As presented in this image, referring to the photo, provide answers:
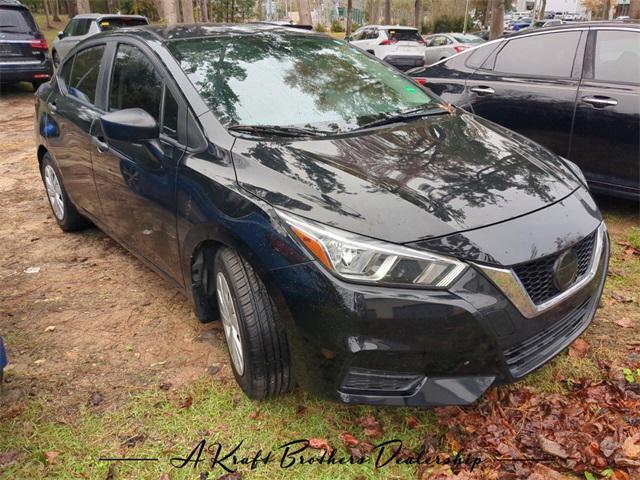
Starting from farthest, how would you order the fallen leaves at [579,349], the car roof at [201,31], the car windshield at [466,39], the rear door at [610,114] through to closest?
Result: the car windshield at [466,39]
the rear door at [610,114]
the car roof at [201,31]
the fallen leaves at [579,349]

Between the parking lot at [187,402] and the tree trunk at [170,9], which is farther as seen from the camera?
the tree trunk at [170,9]

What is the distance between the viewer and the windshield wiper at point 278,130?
2568mm

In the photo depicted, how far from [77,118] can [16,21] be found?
9343mm

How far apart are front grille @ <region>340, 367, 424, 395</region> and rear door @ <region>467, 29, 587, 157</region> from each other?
3.20m

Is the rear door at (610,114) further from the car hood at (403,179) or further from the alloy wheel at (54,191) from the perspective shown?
the alloy wheel at (54,191)

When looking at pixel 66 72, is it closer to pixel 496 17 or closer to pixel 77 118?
pixel 77 118

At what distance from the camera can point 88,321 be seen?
130 inches

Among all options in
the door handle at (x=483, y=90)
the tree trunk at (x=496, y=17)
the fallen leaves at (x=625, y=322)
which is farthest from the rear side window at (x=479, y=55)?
the tree trunk at (x=496, y=17)

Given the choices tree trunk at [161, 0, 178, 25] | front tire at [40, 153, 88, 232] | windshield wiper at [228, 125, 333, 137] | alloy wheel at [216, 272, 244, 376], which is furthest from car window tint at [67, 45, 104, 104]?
tree trunk at [161, 0, 178, 25]

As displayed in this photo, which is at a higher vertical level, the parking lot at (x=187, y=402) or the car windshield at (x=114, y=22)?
the car windshield at (x=114, y=22)

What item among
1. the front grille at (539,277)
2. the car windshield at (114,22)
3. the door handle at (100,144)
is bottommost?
the front grille at (539,277)

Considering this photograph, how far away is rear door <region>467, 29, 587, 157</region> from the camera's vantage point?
4500mm

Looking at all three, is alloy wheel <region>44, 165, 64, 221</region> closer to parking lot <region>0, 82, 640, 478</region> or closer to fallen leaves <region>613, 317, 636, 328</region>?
parking lot <region>0, 82, 640, 478</region>

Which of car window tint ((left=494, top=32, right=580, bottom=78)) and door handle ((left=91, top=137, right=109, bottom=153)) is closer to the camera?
door handle ((left=91, top=137, right=109, bottom=153))
